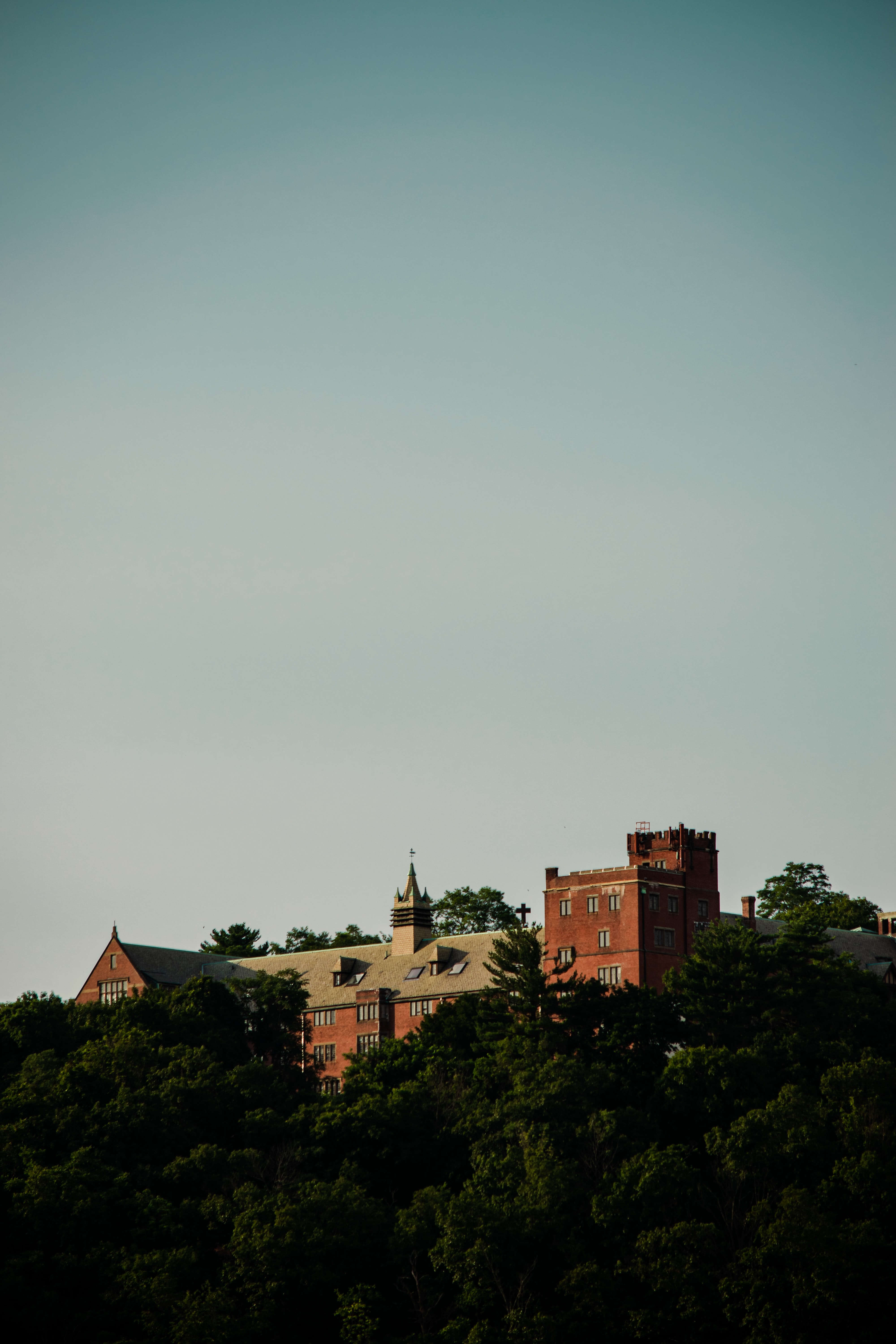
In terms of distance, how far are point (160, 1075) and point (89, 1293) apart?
52.0 feet

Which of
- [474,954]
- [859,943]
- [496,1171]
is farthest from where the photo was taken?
[859,943]

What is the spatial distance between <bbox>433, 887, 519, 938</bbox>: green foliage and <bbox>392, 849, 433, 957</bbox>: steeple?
16.6 metres

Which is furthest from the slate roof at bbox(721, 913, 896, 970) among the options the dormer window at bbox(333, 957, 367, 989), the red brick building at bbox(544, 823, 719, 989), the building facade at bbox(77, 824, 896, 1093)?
the dormer window at bbox(333, 957, 367, 989)

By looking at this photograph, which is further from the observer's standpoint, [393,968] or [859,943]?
[859,943]

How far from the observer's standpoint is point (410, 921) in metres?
140

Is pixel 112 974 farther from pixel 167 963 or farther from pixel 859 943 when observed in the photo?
Result: pixel 859 943

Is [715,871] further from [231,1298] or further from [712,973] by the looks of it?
[231,1298]

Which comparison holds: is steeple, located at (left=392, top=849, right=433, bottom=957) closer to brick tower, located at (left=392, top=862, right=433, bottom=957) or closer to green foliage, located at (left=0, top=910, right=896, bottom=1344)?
brick tower, located at (left=392, top=862, right=433, bottom=957)

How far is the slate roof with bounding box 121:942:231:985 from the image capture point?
464ft

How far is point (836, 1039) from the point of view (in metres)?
110

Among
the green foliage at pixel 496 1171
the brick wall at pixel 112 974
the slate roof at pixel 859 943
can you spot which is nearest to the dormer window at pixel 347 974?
the brick wall at pixel 112 974

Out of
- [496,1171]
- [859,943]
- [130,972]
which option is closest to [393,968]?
[130,972]

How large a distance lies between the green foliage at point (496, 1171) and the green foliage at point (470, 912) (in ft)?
138

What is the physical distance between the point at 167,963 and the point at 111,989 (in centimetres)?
542
